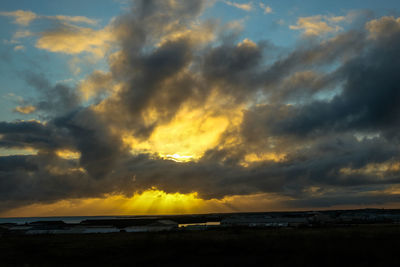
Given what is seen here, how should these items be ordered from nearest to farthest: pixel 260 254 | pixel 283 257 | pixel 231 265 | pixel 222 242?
pixel 231 265 < pixel 283 257 < pixel 260 254 < pixel 222 242

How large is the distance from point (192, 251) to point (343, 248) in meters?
22.5

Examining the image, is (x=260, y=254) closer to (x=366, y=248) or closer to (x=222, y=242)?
(x=222, y=242)

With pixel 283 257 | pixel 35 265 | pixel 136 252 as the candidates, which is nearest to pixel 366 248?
pixel 283 257

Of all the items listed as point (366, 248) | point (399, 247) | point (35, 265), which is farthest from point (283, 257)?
point (35, 265)

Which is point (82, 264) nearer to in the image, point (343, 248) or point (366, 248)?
point (343, 248)

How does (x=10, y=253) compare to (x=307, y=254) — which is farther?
(x=10, y=253)

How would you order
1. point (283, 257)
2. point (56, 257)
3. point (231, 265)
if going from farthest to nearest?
point (56, 257) → point (283, 257) → point (231, 265)

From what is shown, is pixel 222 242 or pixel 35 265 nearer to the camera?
pixel 35 265

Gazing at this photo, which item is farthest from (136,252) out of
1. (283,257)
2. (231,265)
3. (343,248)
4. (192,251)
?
(343,248)

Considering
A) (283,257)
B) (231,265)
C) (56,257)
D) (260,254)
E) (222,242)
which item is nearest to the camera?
(231,265)

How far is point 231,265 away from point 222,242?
55.6 feet

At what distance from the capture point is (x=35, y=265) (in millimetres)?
45875

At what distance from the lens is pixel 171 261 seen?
154 ft

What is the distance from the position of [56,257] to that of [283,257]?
1353 inches
